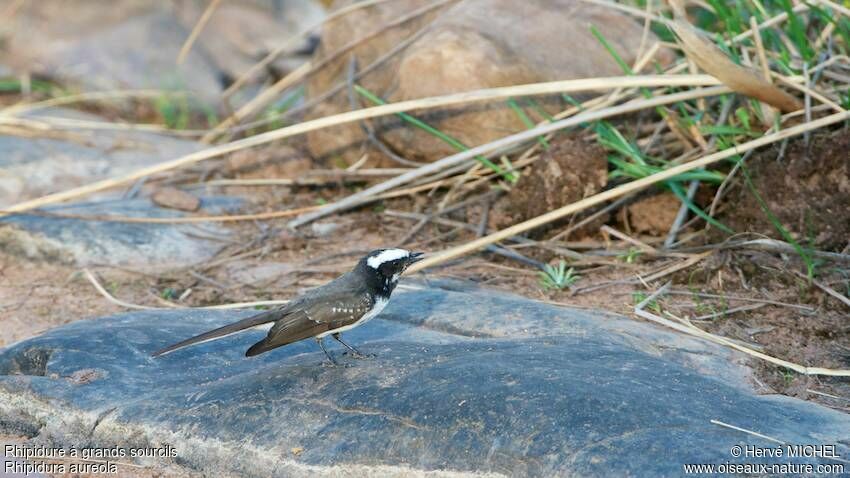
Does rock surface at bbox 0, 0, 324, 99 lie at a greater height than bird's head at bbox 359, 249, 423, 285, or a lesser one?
greater

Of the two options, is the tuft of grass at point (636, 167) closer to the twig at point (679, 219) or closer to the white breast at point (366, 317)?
the twig at point (679, 219)

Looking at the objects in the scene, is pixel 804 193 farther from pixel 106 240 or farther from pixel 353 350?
pixel 106 240

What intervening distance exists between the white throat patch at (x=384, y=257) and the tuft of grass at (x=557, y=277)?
1.10 metres

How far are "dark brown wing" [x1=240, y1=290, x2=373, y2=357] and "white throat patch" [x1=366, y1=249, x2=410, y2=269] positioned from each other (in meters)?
0.18

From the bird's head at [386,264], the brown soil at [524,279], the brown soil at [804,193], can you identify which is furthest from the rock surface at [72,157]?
the brown soil at [804,193]

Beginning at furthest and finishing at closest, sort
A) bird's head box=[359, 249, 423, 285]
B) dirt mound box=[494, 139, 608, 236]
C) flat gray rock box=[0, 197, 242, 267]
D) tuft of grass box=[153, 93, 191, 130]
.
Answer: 1. tuft of grass box=[153, 93, 191, 130]
2. flat gray rock box=[0, 197, 242, 267]
3. dirt mound box=[494, 139, 608, 236]
4. bird's head box=[359, 249, 423, 285]

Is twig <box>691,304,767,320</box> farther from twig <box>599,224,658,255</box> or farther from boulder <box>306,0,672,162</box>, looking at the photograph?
boulder <box>306,0,672,162</box>

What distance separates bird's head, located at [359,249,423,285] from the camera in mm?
4117

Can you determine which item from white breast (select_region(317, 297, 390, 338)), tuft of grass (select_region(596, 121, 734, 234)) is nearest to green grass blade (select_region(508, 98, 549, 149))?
tuft of grass (select_region(596, 121, 734, 234))

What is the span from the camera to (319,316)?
3887 millimetres

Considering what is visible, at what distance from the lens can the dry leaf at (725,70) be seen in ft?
15.6

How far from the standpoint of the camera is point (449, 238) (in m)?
5.81

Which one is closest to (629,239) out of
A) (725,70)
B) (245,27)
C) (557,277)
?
(557,277)

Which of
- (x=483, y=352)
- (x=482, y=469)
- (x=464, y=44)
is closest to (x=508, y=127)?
(x=464, y=44)
